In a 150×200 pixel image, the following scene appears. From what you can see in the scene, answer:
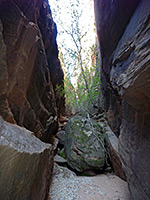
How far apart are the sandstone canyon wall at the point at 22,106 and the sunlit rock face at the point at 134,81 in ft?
8.09

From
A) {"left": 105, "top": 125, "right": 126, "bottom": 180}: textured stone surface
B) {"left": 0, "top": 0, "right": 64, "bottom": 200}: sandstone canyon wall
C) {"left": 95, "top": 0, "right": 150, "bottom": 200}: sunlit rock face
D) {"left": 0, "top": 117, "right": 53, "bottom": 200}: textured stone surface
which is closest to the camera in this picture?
{"left": 0, "top": 117, "right": 53, "bottom": 200}: textured stone surface

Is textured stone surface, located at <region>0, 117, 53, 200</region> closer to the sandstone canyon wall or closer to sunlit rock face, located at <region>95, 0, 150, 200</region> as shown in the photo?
the sandstone canyon wall

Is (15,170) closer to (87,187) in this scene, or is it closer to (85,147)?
(87,187)

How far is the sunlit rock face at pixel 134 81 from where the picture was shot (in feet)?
7.20

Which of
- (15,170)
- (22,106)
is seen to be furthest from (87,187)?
(22,106)

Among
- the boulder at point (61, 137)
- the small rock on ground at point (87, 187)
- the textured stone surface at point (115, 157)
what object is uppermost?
the textured stone surface at point (115, 157)

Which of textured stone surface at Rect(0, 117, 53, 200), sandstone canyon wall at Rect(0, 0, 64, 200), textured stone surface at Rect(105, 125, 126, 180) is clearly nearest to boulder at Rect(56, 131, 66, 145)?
sandstone canyon wall at Rect(0, 0, 64, 200)

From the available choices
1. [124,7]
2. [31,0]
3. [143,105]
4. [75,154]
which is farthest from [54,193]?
[31,0]

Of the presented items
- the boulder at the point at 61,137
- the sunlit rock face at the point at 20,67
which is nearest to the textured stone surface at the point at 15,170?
the sunlit rock face at the point at 20,67

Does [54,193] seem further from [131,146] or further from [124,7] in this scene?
[124,7]

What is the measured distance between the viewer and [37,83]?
229 inches

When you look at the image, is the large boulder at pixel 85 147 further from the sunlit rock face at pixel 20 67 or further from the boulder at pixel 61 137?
the sunlit rock face at pixel 20 67

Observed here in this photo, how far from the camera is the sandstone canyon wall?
1867 mm

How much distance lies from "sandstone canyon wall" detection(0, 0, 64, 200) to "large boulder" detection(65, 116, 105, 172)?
1479mm
